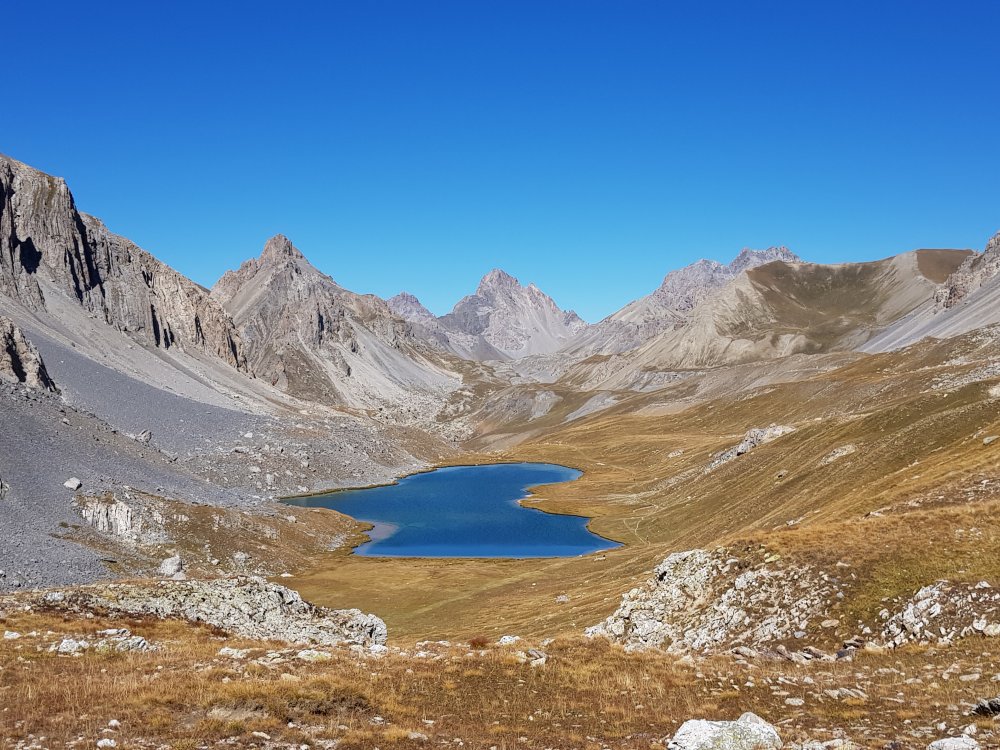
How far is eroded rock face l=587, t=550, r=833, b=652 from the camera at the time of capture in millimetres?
32000

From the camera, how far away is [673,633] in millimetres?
36906

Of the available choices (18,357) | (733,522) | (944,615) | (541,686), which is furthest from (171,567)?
(18,357)

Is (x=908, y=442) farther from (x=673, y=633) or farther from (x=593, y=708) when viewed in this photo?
(x=593, y=708)

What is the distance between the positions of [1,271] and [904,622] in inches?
8590

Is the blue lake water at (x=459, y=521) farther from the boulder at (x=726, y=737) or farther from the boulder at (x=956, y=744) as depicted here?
the boulder at (x=956, y=744)

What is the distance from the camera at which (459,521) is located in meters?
139

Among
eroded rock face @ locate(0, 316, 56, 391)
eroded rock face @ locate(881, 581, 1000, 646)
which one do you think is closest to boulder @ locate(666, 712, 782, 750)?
eroded rock face @ locate(881, 581, 1000, 646)

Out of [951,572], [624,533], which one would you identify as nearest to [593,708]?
[951,572]

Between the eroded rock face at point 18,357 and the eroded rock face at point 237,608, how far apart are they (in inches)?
3987

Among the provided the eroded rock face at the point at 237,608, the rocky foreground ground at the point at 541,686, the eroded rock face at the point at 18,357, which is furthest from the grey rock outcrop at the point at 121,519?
the eroded rock face at the point at 18,357

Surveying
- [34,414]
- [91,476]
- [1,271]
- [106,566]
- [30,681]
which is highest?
[1,271]

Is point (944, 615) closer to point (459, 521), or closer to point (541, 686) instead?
point (541, 686)

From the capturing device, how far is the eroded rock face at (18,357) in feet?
396

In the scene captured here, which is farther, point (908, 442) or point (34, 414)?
point (34, 414)
